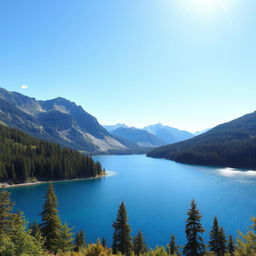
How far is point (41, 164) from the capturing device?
13825 centimetres

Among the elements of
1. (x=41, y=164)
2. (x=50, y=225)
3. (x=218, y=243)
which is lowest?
(x=218, y=243)

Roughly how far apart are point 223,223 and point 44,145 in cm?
14487

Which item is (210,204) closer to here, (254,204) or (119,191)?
(254,204)

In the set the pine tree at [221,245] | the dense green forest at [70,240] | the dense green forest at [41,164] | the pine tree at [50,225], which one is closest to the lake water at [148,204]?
the dense green forest at [41,164]

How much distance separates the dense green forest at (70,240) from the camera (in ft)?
67.7

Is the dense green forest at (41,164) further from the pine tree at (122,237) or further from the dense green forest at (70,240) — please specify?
the pine tree at (122,237)

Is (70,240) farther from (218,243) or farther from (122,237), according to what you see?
(218,243)

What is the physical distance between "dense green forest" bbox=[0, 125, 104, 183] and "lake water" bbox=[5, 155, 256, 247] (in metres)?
11.9

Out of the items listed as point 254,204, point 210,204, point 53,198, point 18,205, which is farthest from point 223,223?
point 18,205

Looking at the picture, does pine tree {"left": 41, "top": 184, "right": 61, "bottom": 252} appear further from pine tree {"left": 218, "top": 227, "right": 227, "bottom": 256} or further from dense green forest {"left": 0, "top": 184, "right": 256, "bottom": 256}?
pine tree {"left": 218, "top": 227, "right": 227, "bottom": 256}

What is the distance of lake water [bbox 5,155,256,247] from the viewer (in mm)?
63594

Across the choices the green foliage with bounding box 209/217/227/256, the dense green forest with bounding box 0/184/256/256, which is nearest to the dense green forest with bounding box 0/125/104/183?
the dense green forest with bounding box 0/184/256/256

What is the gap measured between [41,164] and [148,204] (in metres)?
80.3

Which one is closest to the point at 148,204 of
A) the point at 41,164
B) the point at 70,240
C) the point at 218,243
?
the point at 218,243
